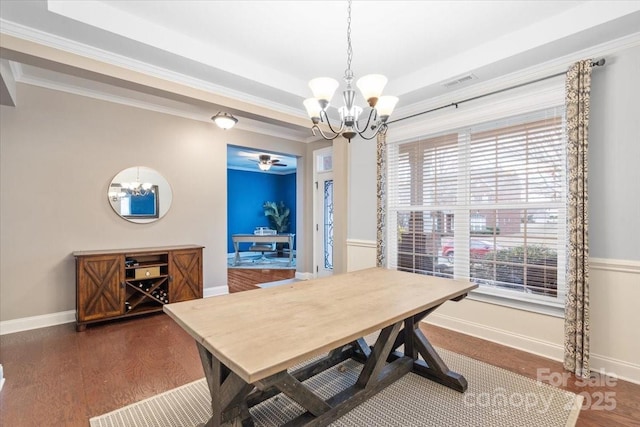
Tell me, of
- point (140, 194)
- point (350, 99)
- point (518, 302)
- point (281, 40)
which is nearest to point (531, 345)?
point (518, 302)

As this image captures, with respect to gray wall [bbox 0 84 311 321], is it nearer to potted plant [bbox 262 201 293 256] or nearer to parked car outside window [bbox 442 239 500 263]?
parked car outside window [bbox 442 239 500 263]

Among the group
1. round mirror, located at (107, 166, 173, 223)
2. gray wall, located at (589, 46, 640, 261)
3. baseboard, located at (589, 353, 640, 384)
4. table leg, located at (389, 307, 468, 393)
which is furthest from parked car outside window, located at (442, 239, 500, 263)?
round mirror, located at (107, 166, 173, 223)

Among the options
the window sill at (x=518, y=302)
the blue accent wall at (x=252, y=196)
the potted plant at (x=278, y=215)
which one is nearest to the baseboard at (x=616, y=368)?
the window sill at (x=518, y=302)

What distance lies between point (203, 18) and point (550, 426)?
3.60 metres

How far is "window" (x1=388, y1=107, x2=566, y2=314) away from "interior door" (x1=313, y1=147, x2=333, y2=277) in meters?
1.87

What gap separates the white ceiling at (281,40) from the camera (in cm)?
221

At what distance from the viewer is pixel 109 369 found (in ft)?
8.05

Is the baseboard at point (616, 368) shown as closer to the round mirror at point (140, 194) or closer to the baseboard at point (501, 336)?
the baseboard at point (501, 336)

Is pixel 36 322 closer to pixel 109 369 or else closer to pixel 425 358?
pixel 109 369

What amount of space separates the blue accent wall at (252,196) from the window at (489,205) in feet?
20.9

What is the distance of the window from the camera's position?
2693 mm

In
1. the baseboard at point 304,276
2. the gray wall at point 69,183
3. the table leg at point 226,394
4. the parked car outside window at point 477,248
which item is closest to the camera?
the table leg at point 226,394

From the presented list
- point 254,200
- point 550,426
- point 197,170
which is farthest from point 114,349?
point 254,200

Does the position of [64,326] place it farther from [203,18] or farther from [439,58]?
[439,58]
